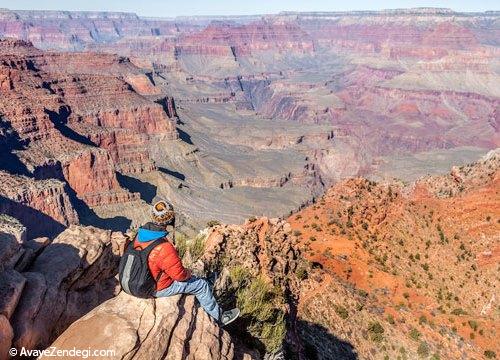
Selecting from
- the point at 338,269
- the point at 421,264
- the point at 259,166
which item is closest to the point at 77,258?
the point at 338,269

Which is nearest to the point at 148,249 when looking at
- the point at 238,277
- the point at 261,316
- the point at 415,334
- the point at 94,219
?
the point at 261,316

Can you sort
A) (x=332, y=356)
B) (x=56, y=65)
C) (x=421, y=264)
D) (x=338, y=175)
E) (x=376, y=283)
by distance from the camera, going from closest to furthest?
(x=332, y=356)
(x=376, y=283)
(x=421, y=264)
(x=56, y=65)
(x=338, y=175)

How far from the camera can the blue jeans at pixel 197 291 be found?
11.7 m

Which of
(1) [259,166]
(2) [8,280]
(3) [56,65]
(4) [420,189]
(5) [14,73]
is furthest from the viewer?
(3) [56,65]

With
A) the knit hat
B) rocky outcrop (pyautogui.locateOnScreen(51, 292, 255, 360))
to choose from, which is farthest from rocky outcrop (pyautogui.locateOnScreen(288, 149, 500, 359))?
the knit hat

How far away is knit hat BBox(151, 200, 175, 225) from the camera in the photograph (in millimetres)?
11547

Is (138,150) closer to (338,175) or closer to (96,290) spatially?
(338,175)

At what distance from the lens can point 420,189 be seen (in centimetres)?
4769

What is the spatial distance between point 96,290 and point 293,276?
13.5 meters

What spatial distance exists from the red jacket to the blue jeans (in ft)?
0.80

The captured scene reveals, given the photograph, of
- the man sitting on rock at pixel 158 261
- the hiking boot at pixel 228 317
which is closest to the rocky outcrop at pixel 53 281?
the man sitting on rock at pixel 158 261

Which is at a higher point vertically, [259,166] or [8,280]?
[8,280]

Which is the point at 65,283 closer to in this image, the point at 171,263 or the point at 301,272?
the point at 171,263

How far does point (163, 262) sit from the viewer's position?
11.3 metres
